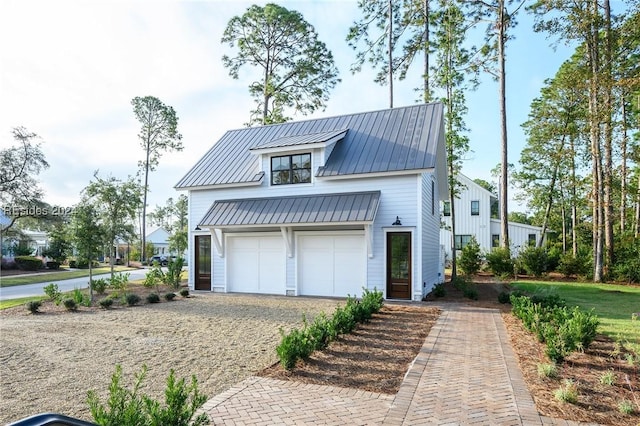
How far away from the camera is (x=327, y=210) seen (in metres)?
13.6

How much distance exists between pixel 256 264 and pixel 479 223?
22.2 meters

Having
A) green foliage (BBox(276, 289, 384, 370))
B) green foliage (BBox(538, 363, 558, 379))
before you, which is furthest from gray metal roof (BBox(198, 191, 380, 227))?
green foliage (BBox(538, 363, 558, 379))

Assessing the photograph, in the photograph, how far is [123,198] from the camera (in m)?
16.4

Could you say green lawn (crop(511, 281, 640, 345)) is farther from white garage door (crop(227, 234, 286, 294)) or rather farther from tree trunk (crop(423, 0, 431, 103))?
tree trunk (crop(423, 0, 431, 103))

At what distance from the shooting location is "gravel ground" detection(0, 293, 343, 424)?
5223mm

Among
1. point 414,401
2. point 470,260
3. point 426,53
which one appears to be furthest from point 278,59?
point 414,401

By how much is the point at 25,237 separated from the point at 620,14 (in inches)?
1818

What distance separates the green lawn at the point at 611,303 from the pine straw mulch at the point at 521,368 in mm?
1118

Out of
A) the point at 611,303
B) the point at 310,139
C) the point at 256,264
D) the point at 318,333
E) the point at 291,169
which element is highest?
the point at 310,139

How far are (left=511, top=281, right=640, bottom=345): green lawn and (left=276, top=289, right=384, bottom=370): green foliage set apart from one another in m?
4.85

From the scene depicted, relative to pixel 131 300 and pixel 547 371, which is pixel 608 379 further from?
pixel 131 300

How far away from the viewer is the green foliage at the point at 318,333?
19.3ft

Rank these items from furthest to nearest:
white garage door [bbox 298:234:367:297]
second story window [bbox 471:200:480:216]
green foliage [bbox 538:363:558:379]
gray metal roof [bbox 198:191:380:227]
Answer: second story window [bbox 471:200:480:216] < white garage door [bbox 298:234:367:297] < gray metal roof [bbox 198:191:380:227] < green foliage [bbox 538:363:558:379]

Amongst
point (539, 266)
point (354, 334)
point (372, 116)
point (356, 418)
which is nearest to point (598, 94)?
point (539, 266)
